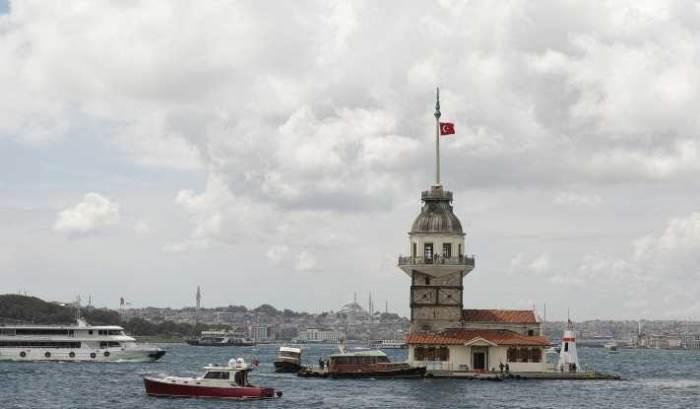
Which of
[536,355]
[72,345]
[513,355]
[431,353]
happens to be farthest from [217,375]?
[72,345]

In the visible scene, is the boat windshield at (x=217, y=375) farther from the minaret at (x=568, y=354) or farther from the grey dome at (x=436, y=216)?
the minaret at (x=568, y=354)

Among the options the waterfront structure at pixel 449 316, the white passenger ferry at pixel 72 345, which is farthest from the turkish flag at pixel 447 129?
the white passenger ferry at pixel 72 345

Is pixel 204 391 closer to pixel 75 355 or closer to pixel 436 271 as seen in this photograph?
pixel 436 271

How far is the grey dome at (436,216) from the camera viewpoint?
361 ft

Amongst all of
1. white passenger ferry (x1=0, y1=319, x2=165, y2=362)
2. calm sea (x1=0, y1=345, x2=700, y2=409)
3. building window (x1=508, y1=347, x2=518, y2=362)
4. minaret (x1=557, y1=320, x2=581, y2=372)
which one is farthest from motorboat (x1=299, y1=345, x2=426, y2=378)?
white passenger ferry (x1=0, y1=319, x2=165, y2=362)

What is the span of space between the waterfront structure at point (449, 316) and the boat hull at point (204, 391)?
880 inches

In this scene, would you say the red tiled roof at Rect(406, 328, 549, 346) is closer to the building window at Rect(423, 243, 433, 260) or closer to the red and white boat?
the building window at Rect(423, 243, 433, 260)

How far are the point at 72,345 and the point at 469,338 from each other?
215 ft

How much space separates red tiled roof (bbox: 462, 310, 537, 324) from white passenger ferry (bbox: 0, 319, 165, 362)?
5862 centimetres

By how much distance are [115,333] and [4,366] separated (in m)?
19.3

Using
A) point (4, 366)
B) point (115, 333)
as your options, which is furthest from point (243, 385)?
point (115, 333)

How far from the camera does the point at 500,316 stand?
360 feet

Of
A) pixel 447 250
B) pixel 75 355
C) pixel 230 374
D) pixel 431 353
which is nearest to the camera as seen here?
pixel 230 374

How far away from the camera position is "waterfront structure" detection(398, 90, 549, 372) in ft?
347
